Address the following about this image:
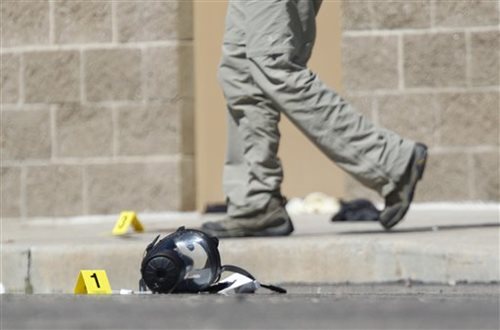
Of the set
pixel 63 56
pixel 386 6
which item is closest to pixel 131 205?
pixel 63 56

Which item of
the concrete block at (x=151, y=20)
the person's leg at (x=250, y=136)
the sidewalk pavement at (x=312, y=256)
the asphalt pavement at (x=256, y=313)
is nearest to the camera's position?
the asphalt pavement at (x=256, y=313)

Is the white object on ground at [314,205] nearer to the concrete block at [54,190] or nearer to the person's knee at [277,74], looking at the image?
the concrete block at [54,190]

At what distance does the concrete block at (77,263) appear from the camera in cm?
612

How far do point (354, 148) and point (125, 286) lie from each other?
992mm

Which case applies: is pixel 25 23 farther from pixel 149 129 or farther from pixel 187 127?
pixel 187 127

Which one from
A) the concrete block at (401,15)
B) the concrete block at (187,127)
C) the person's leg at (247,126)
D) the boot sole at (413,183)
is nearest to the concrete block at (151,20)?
the concrete block at (187,127)

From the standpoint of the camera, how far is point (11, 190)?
8.41 meters

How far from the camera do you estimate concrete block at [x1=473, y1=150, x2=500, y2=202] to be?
8.19 metres

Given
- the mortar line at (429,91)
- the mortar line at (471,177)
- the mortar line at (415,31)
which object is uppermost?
the mortar line at (415,31)

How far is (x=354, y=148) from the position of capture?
6145 millimetres

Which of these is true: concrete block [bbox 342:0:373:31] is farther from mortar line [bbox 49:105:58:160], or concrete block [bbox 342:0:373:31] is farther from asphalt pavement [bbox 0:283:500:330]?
asphalt pavement [bbox 0:283:500:330]

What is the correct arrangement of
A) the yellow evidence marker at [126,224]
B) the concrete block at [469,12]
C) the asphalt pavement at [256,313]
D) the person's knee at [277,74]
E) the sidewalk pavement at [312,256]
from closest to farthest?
1. the asphalt pavement at [256,313]
2. the sidewalk pavement at [312,256]
3. the person's knee at [277,74]
4. the yellow evidence marker at [126,224]
5. the concrete block at [469,12]

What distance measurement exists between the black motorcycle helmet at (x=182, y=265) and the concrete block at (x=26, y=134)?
4286mm

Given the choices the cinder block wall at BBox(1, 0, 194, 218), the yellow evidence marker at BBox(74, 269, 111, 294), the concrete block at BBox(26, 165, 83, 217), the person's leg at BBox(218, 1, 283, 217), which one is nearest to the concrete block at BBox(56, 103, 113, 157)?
the cinder block wall at BBox(1, 0, 194, 218)
